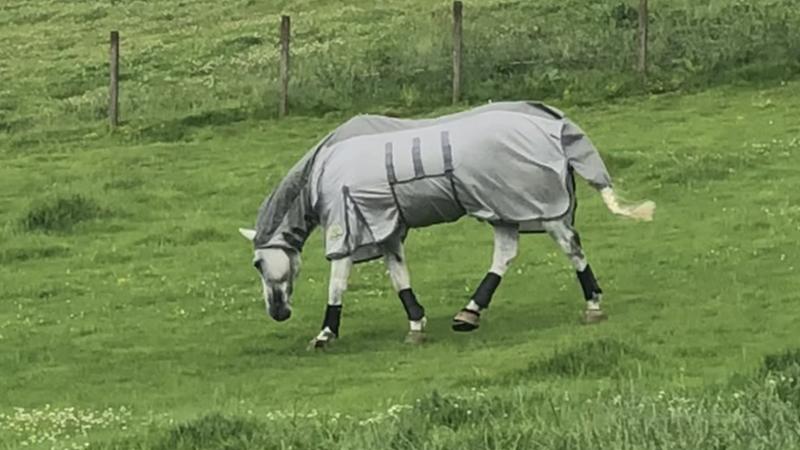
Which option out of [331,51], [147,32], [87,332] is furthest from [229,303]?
[147,32]

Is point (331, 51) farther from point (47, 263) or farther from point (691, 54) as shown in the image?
point (47, 263)

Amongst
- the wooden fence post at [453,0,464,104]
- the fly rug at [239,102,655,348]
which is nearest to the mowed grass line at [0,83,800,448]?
the fly rug at [239,102,655,348]

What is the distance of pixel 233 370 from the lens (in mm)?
12594

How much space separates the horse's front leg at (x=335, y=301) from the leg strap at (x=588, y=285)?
2.02 metres

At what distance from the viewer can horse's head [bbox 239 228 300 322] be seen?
14.1 metres

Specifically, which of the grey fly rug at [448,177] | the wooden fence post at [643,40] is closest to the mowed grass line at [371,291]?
the grey fly rug at [448,177]

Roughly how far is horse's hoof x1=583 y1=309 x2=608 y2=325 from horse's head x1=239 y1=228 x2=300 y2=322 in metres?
2.61

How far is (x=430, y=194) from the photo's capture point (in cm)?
1361

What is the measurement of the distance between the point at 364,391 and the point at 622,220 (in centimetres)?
820

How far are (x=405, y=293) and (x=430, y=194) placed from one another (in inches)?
36.7

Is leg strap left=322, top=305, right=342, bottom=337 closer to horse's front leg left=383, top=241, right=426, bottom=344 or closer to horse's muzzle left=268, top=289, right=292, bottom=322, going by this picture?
horse's muzzle left=268, top=289, right=292, bottom=322

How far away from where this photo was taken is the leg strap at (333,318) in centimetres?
1369

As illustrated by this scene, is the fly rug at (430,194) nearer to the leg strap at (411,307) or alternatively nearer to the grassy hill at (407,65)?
the leg strap at (411,307)

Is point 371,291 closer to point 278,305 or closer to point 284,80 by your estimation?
→ point 278,305
